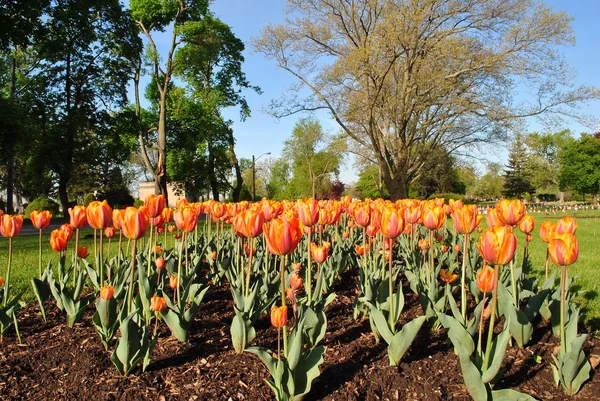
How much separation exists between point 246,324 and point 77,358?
0.96m

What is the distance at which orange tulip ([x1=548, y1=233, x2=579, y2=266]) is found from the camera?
187cm

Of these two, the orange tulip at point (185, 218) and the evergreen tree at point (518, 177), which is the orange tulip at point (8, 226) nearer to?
the orange tulip at point (185, 218)

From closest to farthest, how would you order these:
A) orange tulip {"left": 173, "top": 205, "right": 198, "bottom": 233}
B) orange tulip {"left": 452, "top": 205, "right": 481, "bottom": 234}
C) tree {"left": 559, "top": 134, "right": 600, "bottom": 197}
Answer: orange tulip {"left": 452, "top": 205, "right": 481, "bottom": 234}
orange tulip {"left": 173, "top": 205, "right": 198, "bottom": 233}
tree {"left": 559, "top": 134, "right": 600, "bottom": 197}

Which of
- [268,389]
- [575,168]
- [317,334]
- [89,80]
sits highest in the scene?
[89,80]

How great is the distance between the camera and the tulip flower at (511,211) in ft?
8.80

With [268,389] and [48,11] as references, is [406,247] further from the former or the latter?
[48,11]

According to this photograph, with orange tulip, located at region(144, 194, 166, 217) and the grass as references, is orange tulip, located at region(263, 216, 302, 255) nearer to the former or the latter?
orange tulip, located at region(144, 194, 166, 217)

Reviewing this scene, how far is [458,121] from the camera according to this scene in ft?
68.5

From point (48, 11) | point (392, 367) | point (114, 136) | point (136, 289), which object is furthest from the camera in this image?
point (114, 136)

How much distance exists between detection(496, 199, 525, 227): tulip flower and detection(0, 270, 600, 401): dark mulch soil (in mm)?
768

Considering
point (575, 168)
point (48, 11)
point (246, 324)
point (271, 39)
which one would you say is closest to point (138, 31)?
point (48, 11)

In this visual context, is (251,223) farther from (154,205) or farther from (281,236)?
(154,205)

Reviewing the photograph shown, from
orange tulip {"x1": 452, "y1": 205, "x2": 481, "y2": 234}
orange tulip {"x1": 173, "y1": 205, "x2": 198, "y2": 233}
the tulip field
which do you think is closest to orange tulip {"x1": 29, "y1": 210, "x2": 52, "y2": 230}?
the tulip field

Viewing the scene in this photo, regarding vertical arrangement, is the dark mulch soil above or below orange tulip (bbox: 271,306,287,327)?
below
